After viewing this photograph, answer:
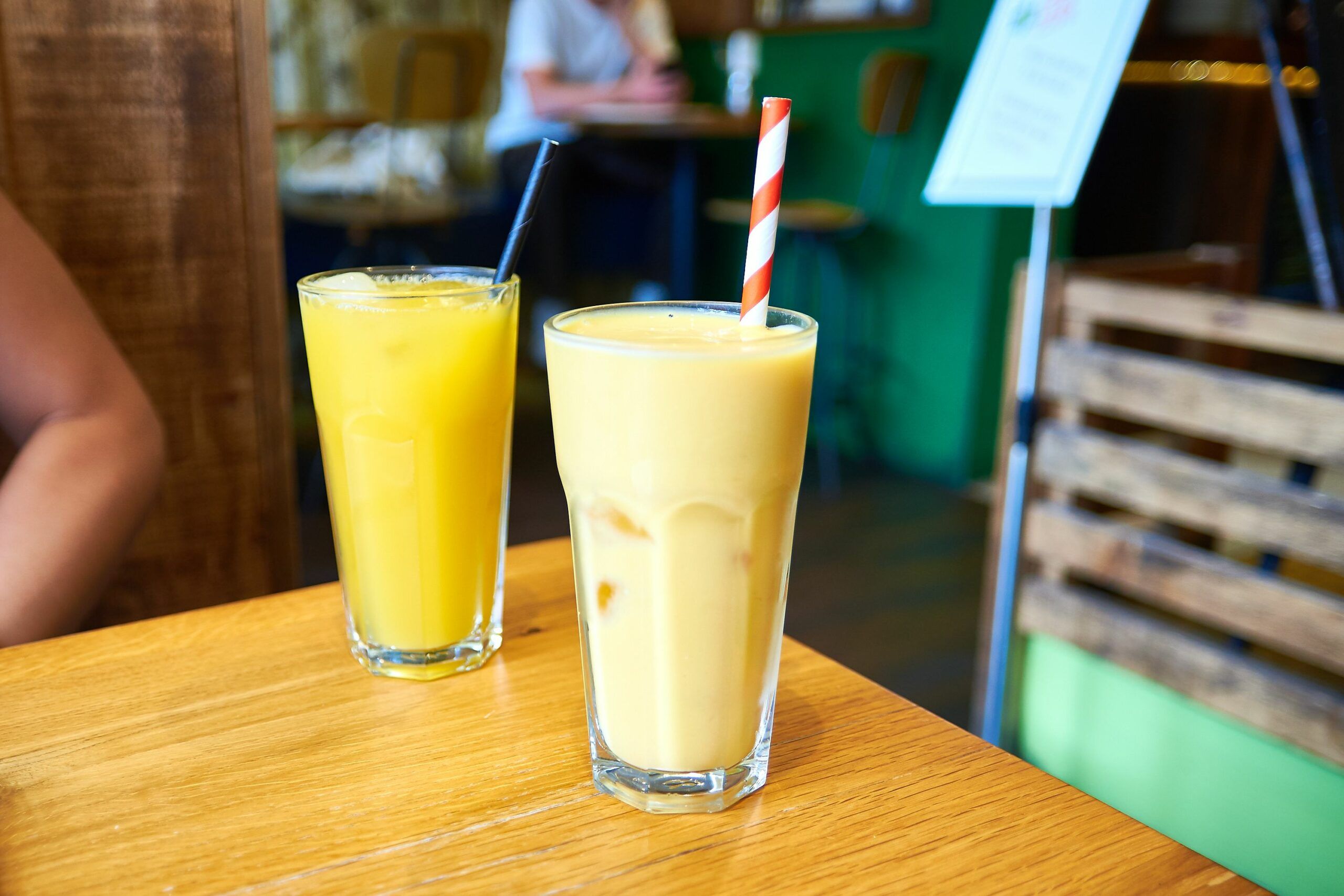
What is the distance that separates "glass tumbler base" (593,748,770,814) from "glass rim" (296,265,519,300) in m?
0.28

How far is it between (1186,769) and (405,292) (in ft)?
4.53

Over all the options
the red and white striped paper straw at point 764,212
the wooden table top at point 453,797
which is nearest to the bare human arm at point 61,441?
the wooden table top at point 453,797

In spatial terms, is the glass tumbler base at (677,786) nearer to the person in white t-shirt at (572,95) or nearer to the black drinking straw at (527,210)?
the black drinking straw at (527,210)

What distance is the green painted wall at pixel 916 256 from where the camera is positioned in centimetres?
366

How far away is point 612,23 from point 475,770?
4402 millimetres

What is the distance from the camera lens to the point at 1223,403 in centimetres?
153

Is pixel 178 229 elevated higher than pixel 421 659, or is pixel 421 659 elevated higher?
pixel 178 229

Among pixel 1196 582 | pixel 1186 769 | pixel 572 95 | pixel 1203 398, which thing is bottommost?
pixel 1186 769

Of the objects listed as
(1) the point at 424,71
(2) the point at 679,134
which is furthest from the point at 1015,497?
(1) the point at 424,71

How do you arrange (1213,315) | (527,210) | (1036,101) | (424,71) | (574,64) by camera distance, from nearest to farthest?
(527,210) → (1213,315) → (1036,101) → (424,71) → (574,64)

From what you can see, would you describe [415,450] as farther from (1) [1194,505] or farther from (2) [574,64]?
(2) [574,64]

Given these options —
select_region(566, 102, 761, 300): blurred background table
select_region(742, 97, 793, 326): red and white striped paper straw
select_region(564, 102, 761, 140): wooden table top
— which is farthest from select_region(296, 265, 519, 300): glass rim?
select_region(564, 102, 761, 140): wooden table top

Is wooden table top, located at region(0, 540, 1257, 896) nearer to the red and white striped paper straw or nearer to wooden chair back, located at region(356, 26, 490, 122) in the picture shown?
the red and white striped paper straw

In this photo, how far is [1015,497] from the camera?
1.79 m
